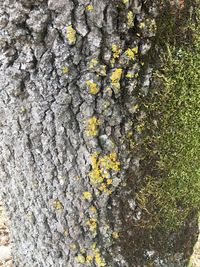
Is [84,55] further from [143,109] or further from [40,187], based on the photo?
[40,187]

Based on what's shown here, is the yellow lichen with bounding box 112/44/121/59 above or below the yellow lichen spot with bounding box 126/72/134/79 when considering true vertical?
above

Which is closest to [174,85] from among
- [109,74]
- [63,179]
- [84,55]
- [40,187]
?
[109,74]

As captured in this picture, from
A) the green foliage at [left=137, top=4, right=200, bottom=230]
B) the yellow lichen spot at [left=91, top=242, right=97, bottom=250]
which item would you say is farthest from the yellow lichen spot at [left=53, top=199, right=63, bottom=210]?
the green foliage at [left=137, top=4, right=200, bottom=230]

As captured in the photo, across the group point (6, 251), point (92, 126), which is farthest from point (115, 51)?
point (6, 251)

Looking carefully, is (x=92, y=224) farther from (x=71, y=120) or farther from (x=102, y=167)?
(x=71, y=120)

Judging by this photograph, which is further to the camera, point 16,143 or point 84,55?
point 16,143

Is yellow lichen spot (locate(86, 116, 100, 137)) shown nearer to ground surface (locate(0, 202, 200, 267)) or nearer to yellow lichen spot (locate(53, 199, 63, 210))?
yellow lichen spot (locate(53, 199, 63, 210))
